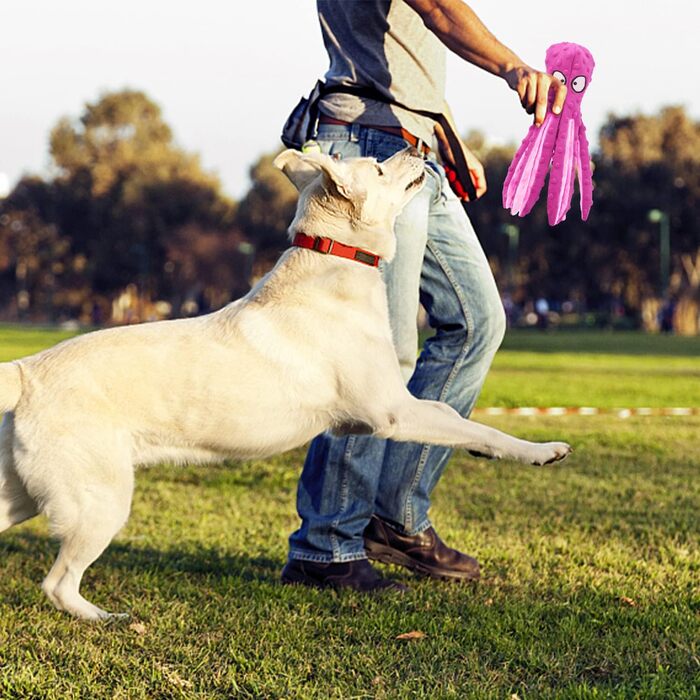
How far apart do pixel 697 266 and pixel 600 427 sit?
48011mm

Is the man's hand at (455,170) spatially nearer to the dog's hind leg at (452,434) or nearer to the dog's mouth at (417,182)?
the dog's mouth at (417,182)

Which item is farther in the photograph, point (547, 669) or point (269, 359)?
point (269, 359)

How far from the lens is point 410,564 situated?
5.05 meters

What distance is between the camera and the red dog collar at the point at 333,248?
4.27 meters

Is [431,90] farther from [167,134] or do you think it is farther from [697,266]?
[167,134]

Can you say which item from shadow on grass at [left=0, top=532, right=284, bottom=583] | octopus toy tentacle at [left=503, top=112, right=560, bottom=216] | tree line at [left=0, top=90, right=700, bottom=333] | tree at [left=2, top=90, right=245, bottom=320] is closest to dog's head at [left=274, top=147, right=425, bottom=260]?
octopus toy tentacle at [left=503, top=112, right=560, bottom=216]

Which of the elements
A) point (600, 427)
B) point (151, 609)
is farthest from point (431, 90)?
point (600, 427)

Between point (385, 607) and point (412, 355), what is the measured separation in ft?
3.58

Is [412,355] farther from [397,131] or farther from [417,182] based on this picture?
[397,131]

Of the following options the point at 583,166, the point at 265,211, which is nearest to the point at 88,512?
the point at 583,166

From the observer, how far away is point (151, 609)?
4359 mm

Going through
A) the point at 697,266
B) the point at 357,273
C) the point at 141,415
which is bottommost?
the point at 697,266

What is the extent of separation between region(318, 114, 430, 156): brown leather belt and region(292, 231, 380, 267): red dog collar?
2.33ft

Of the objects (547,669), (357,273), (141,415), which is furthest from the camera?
(357,273)
